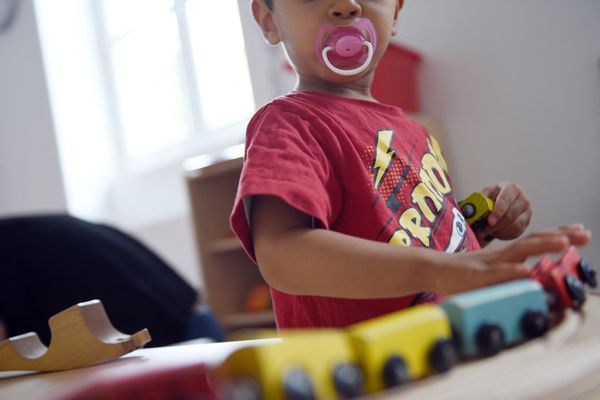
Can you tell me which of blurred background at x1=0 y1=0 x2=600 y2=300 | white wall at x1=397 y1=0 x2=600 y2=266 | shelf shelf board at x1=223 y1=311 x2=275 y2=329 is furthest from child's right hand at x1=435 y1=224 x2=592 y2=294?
shelf shelf board at x1=223 y1=311 x2=275 y2=329

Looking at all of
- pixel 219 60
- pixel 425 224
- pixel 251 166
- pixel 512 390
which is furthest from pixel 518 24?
pixel 219 60

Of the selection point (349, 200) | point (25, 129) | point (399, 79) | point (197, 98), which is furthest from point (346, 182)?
point (25, 129)

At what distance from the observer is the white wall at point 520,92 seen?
1.44m

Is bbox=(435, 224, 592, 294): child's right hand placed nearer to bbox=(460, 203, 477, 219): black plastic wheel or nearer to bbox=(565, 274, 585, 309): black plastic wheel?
bbox=(565, 274, 585, 309): black plastic wheel

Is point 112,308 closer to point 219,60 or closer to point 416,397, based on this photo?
point 416,397

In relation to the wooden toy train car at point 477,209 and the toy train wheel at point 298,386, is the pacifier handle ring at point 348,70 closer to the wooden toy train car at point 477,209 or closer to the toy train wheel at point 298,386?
the wooden toy train car at point 477,209

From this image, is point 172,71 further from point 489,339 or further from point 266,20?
point 489,339

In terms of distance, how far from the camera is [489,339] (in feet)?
0.93

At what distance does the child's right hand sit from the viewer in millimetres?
334

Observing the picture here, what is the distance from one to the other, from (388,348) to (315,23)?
1.40 ft

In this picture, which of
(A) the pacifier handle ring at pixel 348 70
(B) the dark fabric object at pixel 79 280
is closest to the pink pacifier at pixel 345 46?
(A) the pacifier handle ring at pixel 348 70

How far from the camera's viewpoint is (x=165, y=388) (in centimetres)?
23

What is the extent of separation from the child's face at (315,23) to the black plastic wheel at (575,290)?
1.19 ft

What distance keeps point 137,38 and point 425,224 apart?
3420 mm
